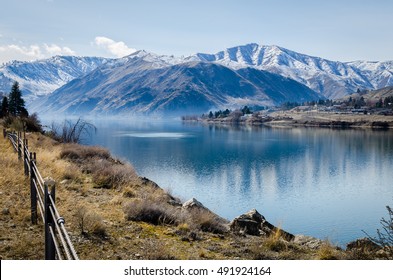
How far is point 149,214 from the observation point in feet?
40.6

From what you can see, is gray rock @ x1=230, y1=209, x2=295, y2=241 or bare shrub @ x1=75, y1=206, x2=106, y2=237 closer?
bare shrub @ x1=75, y1=206, x2=106, y2=237

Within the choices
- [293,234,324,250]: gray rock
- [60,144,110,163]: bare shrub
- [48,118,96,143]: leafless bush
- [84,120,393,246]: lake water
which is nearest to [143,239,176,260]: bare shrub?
[293,234,324,250]: gray rock

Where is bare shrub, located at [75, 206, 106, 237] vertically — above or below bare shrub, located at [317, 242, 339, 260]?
above

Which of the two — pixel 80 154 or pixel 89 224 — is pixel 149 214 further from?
pixel 80 154

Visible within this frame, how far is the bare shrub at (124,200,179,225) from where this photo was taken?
12.1 m

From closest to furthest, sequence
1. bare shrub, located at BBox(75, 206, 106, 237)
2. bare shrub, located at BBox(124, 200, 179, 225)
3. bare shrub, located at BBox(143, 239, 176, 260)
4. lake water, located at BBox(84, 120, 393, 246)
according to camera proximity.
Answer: bare shrub, located at BBox(143, 239, 176, 260) < bare shrub, located at BBox(75, 206, 106, 237) < bare shrub, located at BBox(124, 200, 179, 225) < lake water, located at BBox(84, 120, 393, 246)

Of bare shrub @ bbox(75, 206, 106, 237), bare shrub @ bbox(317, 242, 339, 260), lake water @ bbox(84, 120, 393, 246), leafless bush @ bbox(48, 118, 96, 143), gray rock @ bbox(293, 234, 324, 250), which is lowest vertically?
lake water @ bbox(84, 120, 393, 246)

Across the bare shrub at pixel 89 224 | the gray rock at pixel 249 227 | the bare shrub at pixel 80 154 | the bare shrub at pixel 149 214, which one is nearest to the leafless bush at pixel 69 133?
the bare shrub at pixel 80 154

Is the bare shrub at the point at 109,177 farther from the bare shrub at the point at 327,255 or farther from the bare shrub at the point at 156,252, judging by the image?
the bare shrub at the point at 327,255

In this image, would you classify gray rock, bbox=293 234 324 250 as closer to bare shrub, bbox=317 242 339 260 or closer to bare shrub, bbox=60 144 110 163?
bare shrub, bbox=317 242 339 260

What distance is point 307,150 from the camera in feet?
260

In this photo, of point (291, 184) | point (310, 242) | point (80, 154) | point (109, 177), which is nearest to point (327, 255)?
point (310, 242)

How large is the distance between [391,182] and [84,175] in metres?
37.7

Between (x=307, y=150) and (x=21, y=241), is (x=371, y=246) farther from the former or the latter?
(x=307, y=150)
